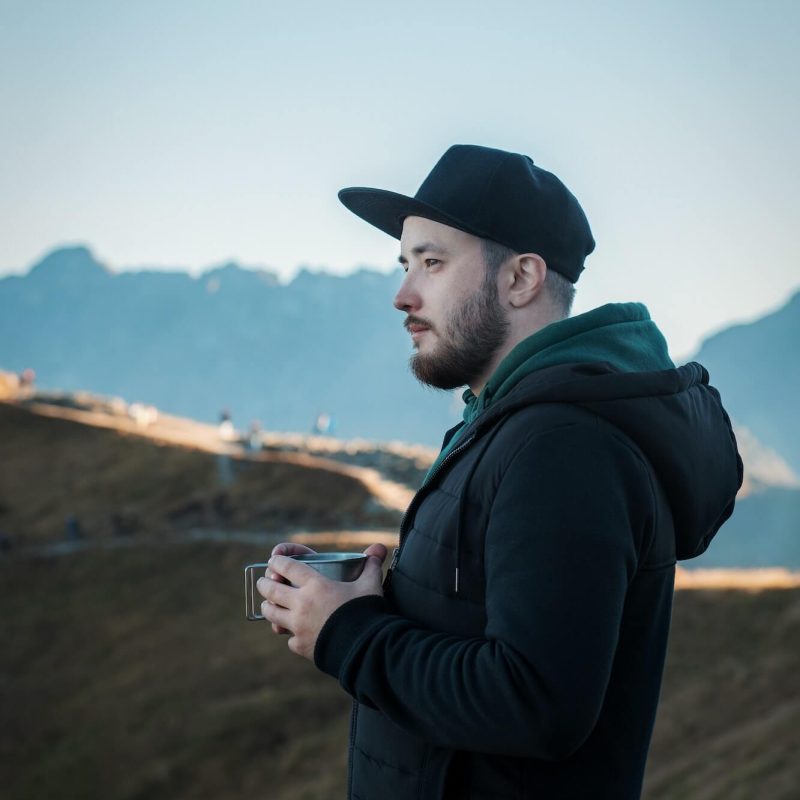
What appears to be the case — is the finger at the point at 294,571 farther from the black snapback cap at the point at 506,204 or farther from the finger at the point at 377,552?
the black snapback cap at the point at 506,204

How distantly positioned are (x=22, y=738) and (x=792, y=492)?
15436 cm

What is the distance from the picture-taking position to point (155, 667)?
87.8 feet

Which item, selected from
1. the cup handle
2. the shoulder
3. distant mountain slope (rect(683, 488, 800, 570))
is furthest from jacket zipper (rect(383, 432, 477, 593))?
Answer: distant mountain slope (rect(683, 488, 800, 570))

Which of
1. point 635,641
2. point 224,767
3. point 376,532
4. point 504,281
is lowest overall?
point 224,767

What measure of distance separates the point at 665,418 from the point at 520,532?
487mm

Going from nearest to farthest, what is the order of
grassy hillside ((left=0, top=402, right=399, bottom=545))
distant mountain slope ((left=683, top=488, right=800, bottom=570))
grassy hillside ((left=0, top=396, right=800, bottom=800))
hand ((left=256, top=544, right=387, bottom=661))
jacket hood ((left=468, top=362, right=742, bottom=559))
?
jacket hood ((left=468, top=362, right=742, bottom=559)) < hand ((left=256, top=544, right=387, bottom=661)) < grassy hillside ((left=0, top=396, right=800, bottom=800)) < grassy hillside ((left=0, top=402, right=399, bottom=545)) < distant mountain slope ((left=683, top=488, right=800, bottom=570))

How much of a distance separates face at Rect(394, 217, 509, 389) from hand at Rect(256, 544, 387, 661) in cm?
65

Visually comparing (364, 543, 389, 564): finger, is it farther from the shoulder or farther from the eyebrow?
the eyebrow

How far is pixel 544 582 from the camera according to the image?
81.0 inches

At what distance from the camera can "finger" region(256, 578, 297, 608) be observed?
98.9 inches

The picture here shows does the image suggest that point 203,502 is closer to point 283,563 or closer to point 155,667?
point 155,667

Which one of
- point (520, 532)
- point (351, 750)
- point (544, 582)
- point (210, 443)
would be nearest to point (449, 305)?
point (520, 532)

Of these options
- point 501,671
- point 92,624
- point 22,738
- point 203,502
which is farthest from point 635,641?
point 203,502

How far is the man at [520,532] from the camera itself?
81.5 inches
